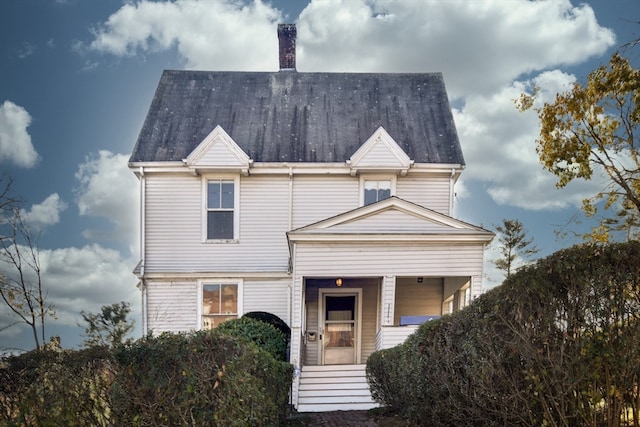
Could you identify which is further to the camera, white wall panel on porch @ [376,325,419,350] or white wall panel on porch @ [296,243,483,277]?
white wall panel on porch @ [296,243,483,277]

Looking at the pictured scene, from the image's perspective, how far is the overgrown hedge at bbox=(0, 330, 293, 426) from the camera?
530 centimetres

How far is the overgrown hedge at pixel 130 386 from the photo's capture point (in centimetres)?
530

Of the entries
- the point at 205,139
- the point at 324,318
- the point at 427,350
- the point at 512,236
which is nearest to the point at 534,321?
the point at 427,350

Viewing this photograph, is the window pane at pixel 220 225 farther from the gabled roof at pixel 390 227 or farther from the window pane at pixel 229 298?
the gabled roof at pixel 390 227

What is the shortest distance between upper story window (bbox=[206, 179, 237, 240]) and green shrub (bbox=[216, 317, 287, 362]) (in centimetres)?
421

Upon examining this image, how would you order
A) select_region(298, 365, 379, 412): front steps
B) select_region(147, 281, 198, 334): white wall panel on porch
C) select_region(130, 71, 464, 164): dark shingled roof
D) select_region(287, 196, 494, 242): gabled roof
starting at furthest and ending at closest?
select_region(130, 71, 464, 164): dark shingled roof
select_region(147, 281, 198, 334): white wall panel on porch
select_region(287, 196, 494, 242): gabled roof
select_region(298, 365, 379, 412): front steps

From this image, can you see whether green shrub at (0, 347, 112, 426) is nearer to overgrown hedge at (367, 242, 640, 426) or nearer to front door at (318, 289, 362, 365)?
overgrown hedge at (367, 242, 640, 426)

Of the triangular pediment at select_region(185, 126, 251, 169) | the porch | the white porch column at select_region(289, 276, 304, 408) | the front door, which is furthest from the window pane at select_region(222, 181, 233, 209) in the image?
the white porch column at select_region(289, 276, 304, 408)

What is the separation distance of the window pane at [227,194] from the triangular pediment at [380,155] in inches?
161

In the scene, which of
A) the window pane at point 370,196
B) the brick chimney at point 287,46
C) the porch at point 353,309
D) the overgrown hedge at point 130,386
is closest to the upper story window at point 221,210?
the porch at point 353,309

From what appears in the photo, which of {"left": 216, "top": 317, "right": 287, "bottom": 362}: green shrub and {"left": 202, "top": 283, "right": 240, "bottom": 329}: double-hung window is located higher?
{"left": 202, "top": 283, "right": 240, "bottom": 329}: double-hung window

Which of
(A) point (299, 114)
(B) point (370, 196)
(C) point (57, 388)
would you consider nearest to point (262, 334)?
(B) point (370, 196)

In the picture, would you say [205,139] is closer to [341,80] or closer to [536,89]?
[341,80]

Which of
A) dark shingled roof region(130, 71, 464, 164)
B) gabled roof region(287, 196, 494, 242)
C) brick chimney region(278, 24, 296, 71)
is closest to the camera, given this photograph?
gabled roof region(287, 196, 494, 242)
